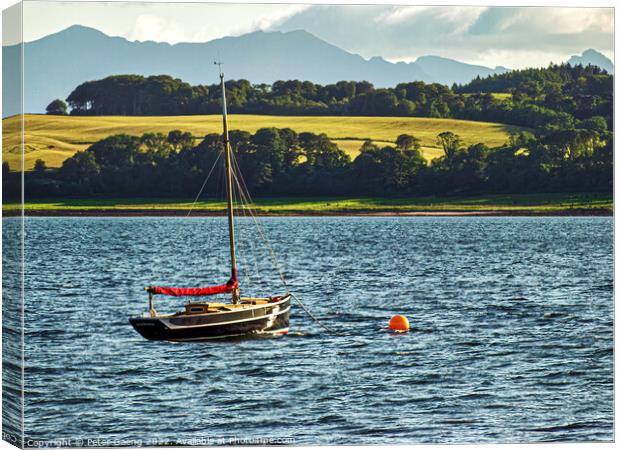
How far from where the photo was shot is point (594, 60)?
112 feet

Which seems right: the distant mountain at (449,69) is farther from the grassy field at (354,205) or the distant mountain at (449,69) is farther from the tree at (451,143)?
the tree at (451,143)

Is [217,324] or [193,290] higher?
[193,290]

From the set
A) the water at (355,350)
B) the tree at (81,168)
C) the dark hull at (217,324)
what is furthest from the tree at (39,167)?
the dark hull at (217,324)

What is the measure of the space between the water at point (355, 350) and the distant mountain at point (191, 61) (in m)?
4.81

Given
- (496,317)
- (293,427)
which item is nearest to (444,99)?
(496,317)

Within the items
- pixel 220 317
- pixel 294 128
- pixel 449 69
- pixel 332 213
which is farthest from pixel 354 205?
pixel 449 69

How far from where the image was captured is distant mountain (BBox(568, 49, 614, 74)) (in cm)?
3294

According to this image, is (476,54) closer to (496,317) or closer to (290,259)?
(496,317)

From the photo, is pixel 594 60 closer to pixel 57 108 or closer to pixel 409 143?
pixel 57 108

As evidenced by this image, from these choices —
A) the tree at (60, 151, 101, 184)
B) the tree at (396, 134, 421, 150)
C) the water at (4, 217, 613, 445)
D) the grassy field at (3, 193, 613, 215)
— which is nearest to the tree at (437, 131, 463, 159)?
the tree at (396, 134, 421, 150)

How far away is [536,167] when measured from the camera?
49.8m

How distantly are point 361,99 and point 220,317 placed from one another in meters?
21.4

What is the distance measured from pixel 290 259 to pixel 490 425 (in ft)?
97.9

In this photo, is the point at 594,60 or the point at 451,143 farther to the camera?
the point at 451,143
